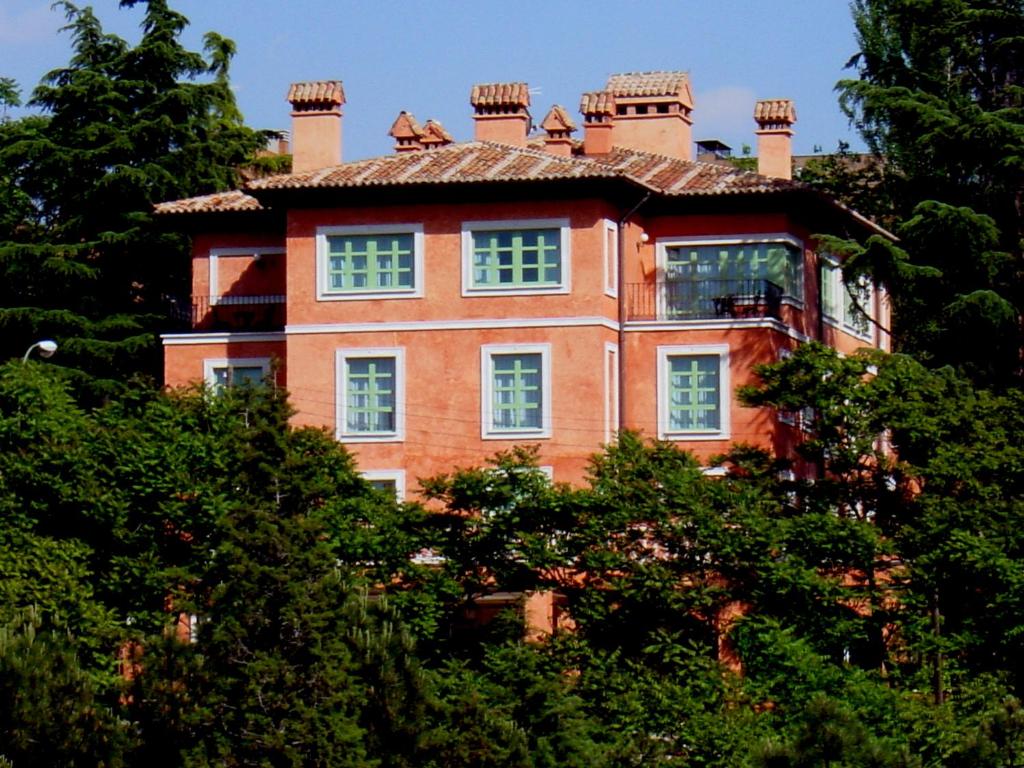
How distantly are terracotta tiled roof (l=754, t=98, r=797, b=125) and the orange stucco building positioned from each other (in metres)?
4.34

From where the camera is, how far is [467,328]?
5516 cm

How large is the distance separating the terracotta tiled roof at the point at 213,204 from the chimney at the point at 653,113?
26.5 ft

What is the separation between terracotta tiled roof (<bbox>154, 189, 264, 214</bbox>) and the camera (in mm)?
59125

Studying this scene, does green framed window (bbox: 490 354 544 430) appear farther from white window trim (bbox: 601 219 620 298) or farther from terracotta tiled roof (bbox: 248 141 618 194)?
terracotta tiled roof (bbox: 248 141 618 194)

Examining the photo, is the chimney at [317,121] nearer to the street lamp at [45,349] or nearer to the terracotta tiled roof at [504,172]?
the terracotta tiled roof at [504,172]

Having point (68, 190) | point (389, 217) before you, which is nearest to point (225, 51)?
point (68, 190)

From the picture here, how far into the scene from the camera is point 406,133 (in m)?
62.8

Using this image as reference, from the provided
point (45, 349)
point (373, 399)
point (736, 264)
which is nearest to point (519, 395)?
point (373, 399)

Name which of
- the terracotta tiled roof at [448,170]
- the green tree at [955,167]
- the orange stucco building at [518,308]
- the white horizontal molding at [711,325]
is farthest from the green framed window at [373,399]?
the green tree at [955,167]

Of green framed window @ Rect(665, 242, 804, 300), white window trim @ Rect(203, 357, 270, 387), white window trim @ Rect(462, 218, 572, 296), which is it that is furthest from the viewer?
white window trim @ Rect(203, 357, 270, 387)

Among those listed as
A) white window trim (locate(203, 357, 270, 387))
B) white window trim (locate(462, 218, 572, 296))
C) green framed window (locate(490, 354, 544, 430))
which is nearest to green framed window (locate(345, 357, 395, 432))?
green framed window (locate(490, 354, 544, 430))

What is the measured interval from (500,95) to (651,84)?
4.22 metres

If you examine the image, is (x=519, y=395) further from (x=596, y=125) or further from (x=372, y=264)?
(x=596, y=125)

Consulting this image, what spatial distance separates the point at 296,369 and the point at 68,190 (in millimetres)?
10660
